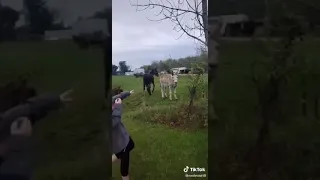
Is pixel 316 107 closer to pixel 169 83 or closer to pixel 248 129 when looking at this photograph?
pixel 248 129

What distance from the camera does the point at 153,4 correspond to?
11.3 feet

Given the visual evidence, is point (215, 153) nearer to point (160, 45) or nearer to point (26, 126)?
point (160, 45)

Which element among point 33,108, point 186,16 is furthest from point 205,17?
point 33,108

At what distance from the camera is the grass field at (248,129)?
3.42m

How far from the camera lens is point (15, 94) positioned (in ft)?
11.2

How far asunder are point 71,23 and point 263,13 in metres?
1.38

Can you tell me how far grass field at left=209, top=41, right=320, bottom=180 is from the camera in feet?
11.2

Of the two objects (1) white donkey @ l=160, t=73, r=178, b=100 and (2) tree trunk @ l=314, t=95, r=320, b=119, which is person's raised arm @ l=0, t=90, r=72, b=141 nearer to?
(1) white donkey @ l=160, t=73, r=178, b=100

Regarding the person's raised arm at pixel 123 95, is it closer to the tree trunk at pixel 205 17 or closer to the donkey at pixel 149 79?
the donkey at pixel 149 79

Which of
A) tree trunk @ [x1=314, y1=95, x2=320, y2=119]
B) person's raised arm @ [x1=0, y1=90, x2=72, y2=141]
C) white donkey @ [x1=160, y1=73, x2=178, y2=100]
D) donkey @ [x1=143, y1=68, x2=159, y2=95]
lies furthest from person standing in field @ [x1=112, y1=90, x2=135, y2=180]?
tree trunk @ [x1=314, y1=95, x2=320, y2=119]

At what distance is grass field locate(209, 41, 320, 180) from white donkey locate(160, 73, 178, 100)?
30 centimetres

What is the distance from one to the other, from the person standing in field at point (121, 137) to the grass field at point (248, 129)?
61 cm

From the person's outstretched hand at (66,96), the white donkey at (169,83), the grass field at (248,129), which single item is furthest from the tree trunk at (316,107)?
the person's outstretched hand at (66,96)

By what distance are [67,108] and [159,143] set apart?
28.0 inches
